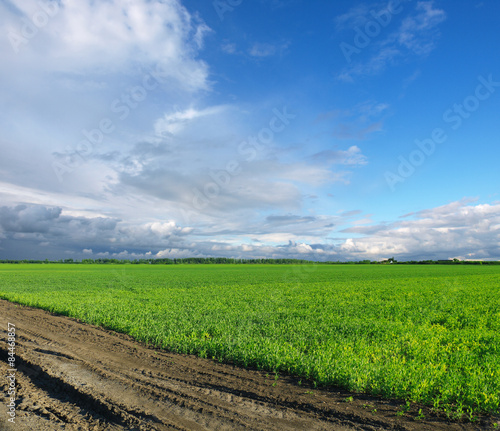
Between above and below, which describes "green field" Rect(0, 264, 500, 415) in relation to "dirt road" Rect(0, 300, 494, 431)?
above

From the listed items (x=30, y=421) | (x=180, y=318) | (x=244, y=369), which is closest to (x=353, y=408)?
(x=244, y=369)

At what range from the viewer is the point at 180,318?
570 inches

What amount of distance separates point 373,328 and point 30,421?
37.5 ft

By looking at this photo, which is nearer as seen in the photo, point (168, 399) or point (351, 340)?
point (168, 399)

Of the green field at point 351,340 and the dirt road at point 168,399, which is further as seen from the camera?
the green field at point 351,340

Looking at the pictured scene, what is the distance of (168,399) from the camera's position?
19.7ft

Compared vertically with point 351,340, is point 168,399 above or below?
below

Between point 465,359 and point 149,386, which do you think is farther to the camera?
point 465,359

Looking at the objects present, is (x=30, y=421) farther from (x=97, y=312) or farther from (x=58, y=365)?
(x=97, y=312)

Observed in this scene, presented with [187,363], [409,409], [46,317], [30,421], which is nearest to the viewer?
[30,421]

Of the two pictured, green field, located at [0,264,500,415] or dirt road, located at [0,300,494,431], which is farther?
green field, located at [0,264,500,415]

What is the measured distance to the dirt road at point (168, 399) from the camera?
5207 mm

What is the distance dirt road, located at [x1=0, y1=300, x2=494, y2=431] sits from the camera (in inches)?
205

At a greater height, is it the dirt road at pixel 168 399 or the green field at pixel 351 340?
the green field at pixel 351 340
